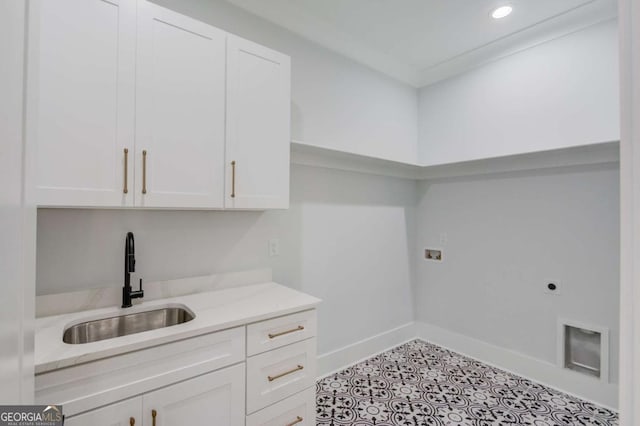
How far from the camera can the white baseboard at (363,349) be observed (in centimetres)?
257

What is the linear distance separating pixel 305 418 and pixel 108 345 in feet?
3.61

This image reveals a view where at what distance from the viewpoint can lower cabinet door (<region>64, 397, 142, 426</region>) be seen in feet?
3.54

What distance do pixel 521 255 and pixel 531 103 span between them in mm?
1284

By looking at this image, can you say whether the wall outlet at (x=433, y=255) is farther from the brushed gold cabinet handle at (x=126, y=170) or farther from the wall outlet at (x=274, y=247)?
the brushed gold cabinet handle at (x=126, y=170)

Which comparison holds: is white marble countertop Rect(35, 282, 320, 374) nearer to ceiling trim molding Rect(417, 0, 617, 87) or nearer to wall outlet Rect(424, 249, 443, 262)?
wall outlet Rect(424, 249, 443, 262)

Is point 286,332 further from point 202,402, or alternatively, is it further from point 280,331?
point 202,402

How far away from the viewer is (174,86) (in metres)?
1.52

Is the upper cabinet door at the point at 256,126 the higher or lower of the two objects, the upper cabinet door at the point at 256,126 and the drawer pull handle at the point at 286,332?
the higher

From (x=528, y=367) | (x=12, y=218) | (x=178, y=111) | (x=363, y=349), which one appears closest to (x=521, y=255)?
(x=528, y=367)

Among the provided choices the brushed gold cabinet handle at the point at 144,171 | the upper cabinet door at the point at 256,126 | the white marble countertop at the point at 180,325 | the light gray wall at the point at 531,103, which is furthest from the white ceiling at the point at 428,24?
the white marble countertop at the point at 180,325

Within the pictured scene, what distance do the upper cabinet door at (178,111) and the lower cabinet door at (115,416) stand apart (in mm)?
824

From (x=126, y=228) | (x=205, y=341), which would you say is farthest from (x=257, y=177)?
(x=205, y=341)

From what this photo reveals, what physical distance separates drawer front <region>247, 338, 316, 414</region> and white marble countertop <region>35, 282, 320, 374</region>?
0.66 ft

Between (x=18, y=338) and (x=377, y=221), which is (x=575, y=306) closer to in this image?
(x=377, y=221)
